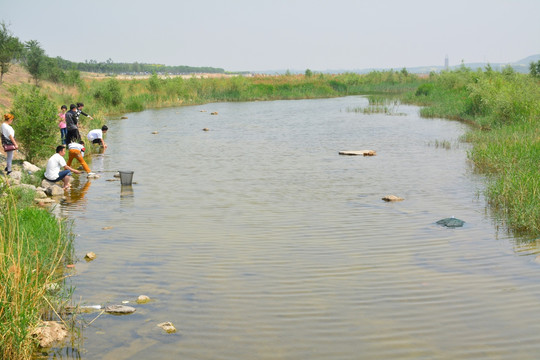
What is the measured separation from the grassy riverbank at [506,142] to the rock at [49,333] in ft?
23.8

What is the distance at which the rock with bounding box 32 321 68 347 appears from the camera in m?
5.82

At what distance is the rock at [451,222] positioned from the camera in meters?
10.3

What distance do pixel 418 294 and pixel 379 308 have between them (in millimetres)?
689

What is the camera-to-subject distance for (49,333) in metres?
5.95

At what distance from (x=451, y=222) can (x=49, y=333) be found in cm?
695

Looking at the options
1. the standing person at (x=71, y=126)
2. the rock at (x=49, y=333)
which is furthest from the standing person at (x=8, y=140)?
the rock at (x=49, y=333)

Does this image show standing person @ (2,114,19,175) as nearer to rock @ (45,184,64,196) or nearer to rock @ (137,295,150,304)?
rock @ (45,184,64,196)

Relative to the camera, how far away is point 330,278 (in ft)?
25.6

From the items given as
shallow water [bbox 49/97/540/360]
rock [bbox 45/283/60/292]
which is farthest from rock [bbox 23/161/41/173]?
rock [bbox 45/283/60/292]

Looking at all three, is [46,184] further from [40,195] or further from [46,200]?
[46,200]

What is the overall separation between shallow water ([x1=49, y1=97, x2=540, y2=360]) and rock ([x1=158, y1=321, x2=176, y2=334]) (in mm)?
90

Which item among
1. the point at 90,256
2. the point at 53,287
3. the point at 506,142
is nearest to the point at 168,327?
the point at 53,287

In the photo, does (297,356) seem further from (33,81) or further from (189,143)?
(33,81)

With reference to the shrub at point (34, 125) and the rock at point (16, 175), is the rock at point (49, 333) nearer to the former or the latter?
the rock at point (16, 175)
